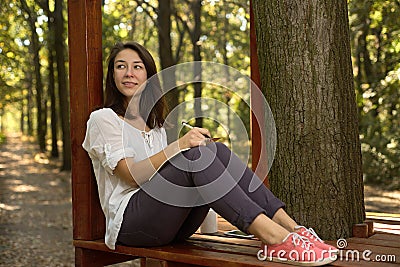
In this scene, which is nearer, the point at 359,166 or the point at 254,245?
the point at 254,245

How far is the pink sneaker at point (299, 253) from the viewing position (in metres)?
2.34

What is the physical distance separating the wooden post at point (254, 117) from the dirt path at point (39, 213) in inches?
91.2

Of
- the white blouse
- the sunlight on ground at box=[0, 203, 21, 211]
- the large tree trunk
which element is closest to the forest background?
the sunlight on ground at box=[0, 203, 21, 211]

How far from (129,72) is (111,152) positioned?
1.53ft

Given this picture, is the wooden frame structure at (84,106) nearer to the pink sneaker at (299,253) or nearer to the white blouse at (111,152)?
the white blouse at (111,152)

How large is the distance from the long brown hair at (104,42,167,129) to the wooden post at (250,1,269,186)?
61cm

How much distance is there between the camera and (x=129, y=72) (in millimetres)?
3037

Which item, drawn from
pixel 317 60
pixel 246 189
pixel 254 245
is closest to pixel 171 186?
pixel 246 189

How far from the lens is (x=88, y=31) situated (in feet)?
10.4

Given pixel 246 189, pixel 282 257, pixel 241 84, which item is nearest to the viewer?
pixel 282 257

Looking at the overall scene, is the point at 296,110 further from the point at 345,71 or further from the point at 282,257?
the point at 282,257

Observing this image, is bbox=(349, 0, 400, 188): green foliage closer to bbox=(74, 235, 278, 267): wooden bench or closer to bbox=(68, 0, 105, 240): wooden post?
bbox=(68, 0, 105, 240): wooden post

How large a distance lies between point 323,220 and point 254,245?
1.32 ft

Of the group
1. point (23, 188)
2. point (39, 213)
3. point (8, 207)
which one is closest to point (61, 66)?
point (23, 188)
